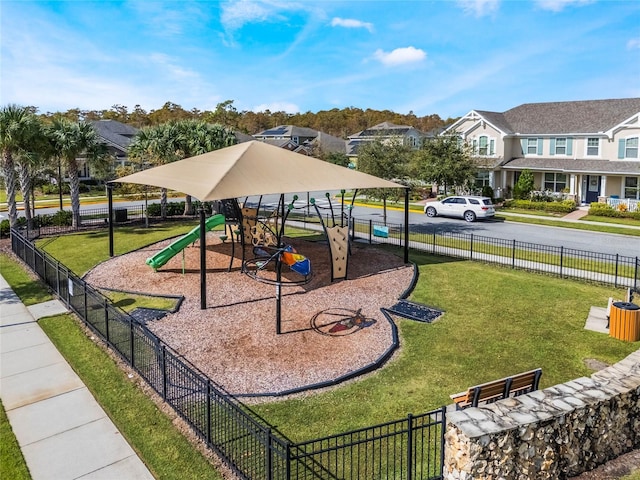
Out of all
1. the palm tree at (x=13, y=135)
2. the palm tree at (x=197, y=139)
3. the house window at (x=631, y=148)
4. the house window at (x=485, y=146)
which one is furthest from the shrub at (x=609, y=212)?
the palm tree at (x=13, y=135)

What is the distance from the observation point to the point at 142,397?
Result: 33.3ft

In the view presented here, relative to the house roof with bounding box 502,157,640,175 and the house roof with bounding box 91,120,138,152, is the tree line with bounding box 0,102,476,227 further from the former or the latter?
the house roof with bounding box 91,120,138,152

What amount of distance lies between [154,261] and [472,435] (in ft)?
48.1

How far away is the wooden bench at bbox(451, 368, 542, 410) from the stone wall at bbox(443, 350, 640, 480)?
715mm

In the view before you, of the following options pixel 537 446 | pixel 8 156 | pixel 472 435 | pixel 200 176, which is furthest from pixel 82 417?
pixel 8 156

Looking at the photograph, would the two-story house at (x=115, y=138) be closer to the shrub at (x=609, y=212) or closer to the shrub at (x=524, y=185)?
the shrub at (x=524, y=185)

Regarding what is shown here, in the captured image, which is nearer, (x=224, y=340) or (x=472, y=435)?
(x=472, y=435)

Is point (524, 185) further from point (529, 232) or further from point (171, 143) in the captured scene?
point (171, 143)

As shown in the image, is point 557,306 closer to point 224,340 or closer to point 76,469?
point 224,340

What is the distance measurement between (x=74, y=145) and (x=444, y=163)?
1003 inches

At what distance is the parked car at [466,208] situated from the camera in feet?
113

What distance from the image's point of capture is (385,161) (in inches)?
1265

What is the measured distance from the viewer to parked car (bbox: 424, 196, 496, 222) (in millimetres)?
34438

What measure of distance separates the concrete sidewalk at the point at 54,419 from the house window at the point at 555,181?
1577 inches
